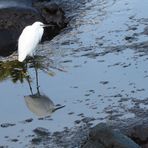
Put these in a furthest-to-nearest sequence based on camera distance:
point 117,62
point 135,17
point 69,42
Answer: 1. point 135,17
2. point 69,42
3. point 117,62

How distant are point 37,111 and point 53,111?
0.73ft

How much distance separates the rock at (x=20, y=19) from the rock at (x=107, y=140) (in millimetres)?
5771

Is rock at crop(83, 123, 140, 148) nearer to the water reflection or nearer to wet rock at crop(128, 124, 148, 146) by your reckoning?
wet rock at crop(128, 124, 148, 146)

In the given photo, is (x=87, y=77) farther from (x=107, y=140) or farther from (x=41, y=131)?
(x=107, y=140)

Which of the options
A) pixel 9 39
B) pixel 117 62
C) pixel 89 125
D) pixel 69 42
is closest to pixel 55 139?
pixel 89 125

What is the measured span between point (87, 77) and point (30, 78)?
0.97m

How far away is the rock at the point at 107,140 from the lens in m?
5.54

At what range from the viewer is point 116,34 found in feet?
35.0

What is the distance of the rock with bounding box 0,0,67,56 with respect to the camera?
11.7 metres

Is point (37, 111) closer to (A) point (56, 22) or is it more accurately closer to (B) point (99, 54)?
(B) point (99, 54)

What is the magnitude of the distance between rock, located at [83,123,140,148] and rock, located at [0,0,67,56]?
18.9ft

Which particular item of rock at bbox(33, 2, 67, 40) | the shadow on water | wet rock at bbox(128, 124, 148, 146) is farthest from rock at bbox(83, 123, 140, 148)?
rock at bbox(33, 2, 67, 40)

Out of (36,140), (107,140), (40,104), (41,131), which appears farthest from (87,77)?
(107,140)

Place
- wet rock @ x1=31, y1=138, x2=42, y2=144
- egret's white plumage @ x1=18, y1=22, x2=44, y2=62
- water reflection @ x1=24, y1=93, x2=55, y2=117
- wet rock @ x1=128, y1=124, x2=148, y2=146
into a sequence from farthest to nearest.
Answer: egret's white plumage @ x1=18, y1=22, x2=44, y2=62
water reflection @ x1=24, y1=93, x2=55, y2=117
wet rock @ x1=31, y1=138, x2=42, y2=144
wet rock @ x1=128, y1=124, x2=148, y2=146
